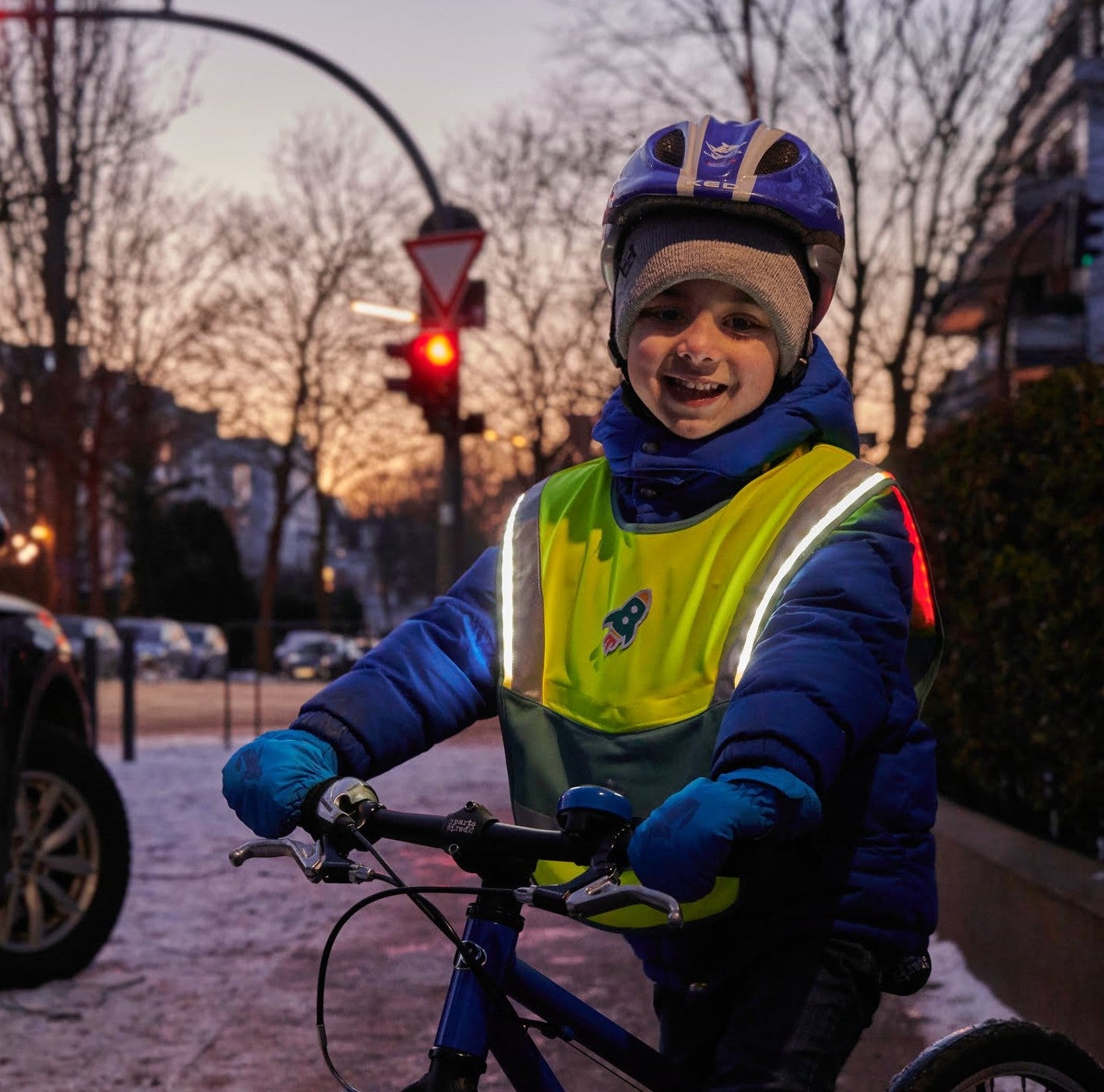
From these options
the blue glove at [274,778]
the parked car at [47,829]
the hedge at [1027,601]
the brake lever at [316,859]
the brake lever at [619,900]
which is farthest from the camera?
the parked car at [47,829]

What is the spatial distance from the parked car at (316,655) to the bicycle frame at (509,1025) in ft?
44.7

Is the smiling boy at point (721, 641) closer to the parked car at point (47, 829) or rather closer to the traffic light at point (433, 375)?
the parked car at point (47, 829)

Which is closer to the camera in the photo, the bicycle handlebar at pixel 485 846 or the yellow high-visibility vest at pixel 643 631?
the bicycle handlebar at pixel 485 846

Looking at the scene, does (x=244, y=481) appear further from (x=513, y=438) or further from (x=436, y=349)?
(x=436, y=349)

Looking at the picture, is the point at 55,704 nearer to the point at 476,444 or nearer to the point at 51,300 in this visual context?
the point at 51,300

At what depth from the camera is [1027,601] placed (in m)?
6.12

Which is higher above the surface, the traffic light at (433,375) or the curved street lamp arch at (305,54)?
the curved street lamp arch at (305,54)

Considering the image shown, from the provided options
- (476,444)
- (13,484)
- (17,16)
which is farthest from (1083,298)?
(17,16)

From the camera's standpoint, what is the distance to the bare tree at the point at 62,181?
1093 inches

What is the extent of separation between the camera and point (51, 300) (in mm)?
30438

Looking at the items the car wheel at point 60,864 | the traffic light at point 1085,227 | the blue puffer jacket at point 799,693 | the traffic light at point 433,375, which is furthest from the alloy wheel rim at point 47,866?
the traffic light at point 1085,227

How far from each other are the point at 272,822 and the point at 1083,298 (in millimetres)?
46770

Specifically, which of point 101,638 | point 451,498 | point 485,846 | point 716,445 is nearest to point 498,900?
point 485,846

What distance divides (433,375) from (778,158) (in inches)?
476
